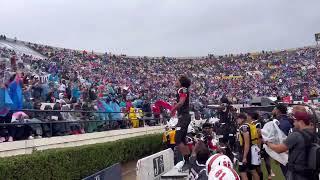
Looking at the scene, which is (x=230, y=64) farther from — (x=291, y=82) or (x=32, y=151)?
(x=32, y=151)

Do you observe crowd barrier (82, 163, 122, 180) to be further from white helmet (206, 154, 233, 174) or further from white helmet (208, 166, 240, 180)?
white helmet (208, 166, 240, 180)

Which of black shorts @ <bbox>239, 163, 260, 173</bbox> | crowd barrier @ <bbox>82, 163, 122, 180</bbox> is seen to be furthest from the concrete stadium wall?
black shorts @ <bbox>239, 163, 260, 173</bbox>

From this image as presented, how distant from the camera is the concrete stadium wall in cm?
995

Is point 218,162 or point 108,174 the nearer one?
point 218,162

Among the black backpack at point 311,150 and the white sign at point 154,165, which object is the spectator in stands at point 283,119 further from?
the white sign at point 154,165


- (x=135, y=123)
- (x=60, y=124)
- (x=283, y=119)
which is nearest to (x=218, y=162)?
(x=283, y=119)

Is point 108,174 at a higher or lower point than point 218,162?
lower

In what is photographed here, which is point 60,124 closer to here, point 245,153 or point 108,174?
point 108,174

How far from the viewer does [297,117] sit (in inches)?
260

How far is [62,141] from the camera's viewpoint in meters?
12.3

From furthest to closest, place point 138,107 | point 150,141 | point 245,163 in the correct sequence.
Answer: point 138,107
point 150,141
point 245,163

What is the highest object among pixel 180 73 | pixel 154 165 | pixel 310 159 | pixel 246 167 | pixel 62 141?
pixel 180 73

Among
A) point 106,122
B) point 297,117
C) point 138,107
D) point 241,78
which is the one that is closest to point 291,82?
point 241,78

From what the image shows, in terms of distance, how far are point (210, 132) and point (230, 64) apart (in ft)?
168
